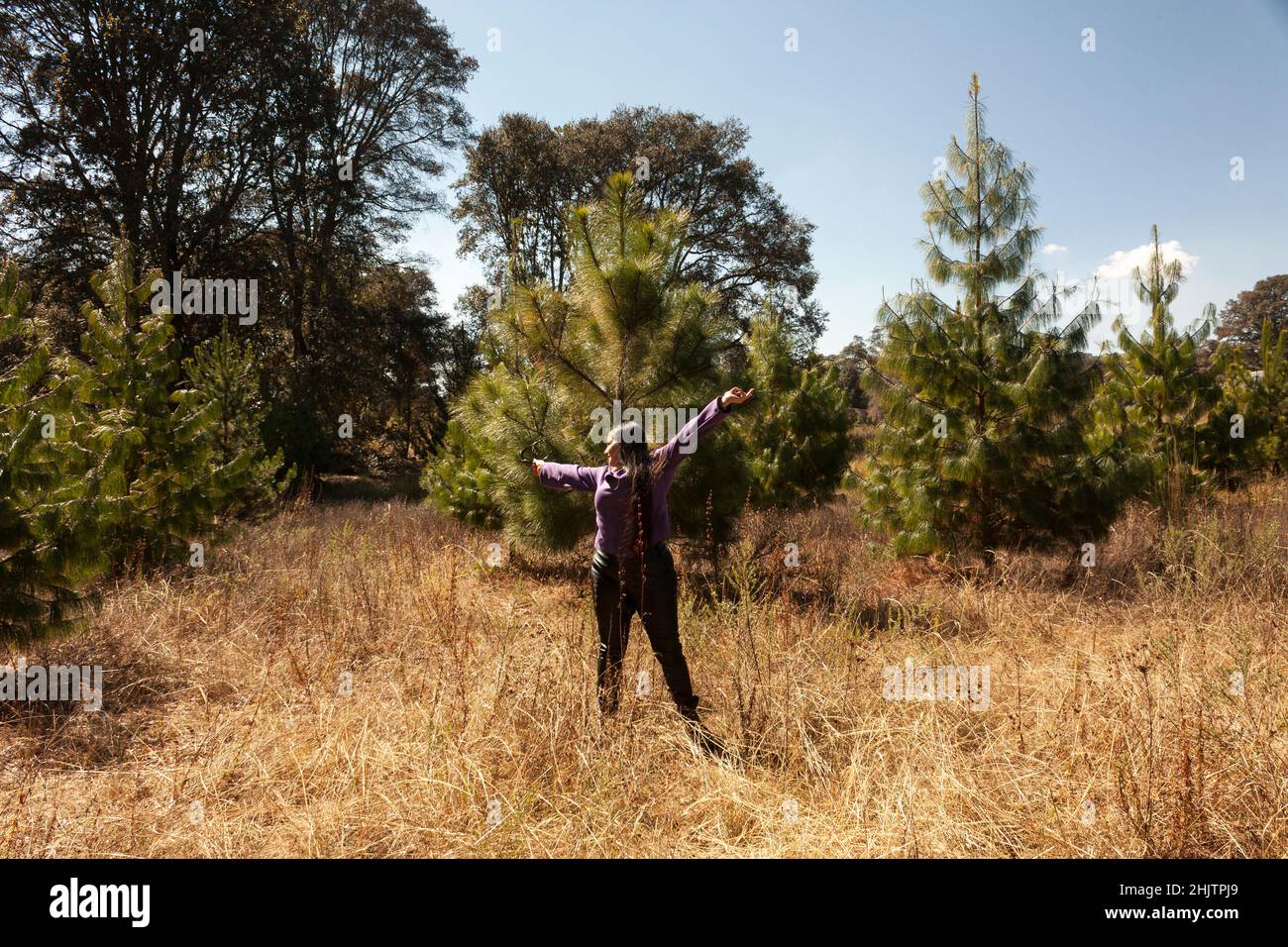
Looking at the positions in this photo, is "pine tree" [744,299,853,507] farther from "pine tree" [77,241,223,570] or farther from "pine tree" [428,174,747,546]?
"pine tree" [77,241,223,570]

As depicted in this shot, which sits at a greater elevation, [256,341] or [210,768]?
[256,341]

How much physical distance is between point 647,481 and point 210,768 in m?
2.52

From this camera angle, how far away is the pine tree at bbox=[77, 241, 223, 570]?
6.00 m

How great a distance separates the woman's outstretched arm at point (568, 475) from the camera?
3.72 meters

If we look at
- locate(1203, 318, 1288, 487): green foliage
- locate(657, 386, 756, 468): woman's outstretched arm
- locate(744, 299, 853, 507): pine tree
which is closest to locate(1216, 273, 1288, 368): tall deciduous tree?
locate(1203, 318, 1288, 487): green foliage

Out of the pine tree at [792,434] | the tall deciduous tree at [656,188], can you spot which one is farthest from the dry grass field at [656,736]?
the tall deciduous tree at [656,188]

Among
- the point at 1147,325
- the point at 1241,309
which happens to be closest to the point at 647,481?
the point at 1147,325

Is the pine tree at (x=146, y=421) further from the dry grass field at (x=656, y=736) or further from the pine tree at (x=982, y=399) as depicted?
the pine tree at (x=982, y=399)

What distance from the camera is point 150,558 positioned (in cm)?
626

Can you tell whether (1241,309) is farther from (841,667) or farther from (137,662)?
(137,662)

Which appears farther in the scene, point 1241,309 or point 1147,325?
point 1241,309

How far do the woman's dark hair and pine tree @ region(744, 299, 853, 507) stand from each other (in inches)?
240
